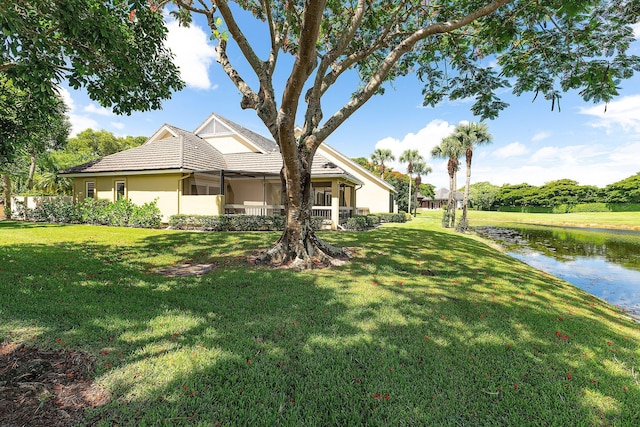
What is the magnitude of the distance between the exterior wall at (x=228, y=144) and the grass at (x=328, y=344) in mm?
16595

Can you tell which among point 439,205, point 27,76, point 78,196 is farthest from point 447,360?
point 439,205

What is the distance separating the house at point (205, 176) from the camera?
16.4 metres

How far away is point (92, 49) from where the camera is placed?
5.74 m

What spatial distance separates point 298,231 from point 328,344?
15.8 ft

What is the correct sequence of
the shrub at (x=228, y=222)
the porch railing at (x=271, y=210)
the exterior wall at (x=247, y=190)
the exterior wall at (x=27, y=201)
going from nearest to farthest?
1. the shrub at (x=228, y=222)
2. the porch railing at (x=271, y=210)
3. the exterior wall at (x=27, y=201)
4. the exterior wall at (x=247, y=190)

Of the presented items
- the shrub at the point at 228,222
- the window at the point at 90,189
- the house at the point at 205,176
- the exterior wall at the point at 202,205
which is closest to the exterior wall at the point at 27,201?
the house at the point at 205,176

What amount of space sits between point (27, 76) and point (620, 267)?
20.9 meters

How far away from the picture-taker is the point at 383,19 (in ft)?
30.4

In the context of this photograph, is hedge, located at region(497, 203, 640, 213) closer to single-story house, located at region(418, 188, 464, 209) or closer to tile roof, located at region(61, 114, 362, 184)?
single-story house, located at region(418, 188, 464, 209)

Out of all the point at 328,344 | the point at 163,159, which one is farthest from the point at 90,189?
the point at 328,344

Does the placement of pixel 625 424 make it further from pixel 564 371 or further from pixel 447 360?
pixel 447 360

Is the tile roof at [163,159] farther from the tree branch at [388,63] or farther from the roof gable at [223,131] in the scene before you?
the tree branch at [388,63]

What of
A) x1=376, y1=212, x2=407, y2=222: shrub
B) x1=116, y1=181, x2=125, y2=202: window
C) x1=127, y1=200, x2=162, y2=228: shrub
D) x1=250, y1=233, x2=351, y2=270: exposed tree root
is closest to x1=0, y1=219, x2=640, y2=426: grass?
x1=250, y1=233, x2=351, y2=270: exposed tree root

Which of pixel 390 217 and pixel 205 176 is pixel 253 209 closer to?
pixel 205 176
